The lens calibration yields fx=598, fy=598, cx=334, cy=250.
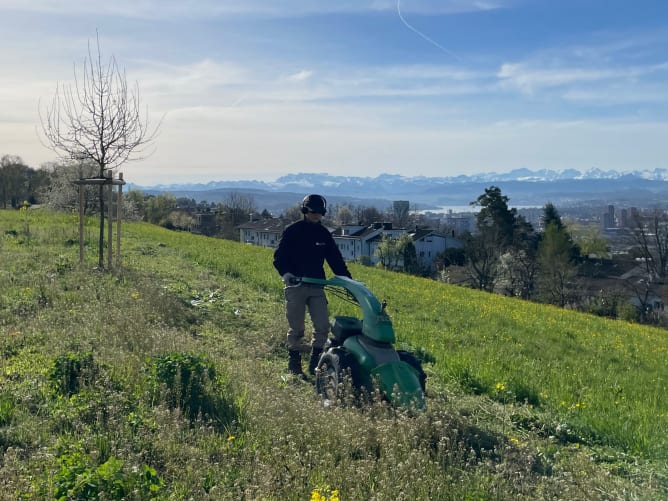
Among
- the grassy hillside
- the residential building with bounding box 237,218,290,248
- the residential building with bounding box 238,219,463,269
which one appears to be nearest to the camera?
the grassy hillside

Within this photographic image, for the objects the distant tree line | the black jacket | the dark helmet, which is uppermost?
the dark helmet

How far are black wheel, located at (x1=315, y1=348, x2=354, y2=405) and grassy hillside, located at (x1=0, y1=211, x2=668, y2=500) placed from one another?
0.17 meters

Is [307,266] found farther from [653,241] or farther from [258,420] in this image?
[653,241]

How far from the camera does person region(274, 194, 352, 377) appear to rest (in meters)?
6.71

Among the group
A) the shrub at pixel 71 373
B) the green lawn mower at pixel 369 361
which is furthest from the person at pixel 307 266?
the shrub at pixel 71 373

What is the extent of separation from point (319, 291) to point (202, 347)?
5.52 feet

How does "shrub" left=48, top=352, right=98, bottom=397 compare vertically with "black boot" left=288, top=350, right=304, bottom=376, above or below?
above

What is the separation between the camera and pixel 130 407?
16.1 ft

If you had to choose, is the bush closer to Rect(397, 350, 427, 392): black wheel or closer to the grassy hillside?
the grassy hillside

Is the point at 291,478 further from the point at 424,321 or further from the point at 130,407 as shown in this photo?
the point at 424,321

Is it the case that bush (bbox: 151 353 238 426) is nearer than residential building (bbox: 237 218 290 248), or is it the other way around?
bush (bbox: 151 353 238 426)

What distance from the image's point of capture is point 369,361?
5281mm

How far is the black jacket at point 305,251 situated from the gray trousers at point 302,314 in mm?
202

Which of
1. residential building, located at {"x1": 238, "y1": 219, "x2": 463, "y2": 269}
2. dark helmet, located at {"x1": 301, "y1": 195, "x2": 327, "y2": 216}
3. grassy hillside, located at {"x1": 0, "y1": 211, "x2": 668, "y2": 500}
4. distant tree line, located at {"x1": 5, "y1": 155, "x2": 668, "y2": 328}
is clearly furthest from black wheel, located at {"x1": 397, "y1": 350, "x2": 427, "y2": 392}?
residential building, located at {"x1": 238, "y1": 219, "x2": 463, "y2": 269}
